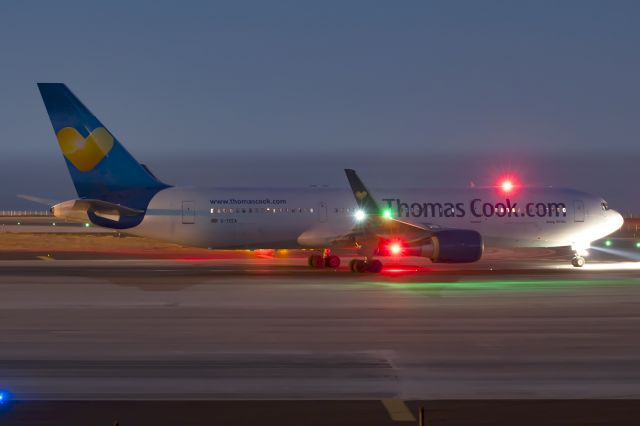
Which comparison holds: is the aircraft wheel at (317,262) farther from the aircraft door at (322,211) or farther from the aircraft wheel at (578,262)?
the aircraft wheel at (578,262)

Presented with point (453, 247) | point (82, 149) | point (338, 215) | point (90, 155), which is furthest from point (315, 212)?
point (82, 149)

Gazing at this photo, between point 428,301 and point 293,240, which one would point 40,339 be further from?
point 293,240

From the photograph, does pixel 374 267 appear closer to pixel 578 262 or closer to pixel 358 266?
pixel 358 266

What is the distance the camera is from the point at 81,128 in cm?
3706

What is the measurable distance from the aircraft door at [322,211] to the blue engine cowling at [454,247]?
19.7 feet

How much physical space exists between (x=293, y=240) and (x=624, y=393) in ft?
92.2

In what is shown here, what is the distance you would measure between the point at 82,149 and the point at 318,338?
75.0ft

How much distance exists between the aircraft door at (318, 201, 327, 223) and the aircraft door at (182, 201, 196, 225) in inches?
208

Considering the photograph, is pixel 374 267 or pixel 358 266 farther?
pixel 358 266
